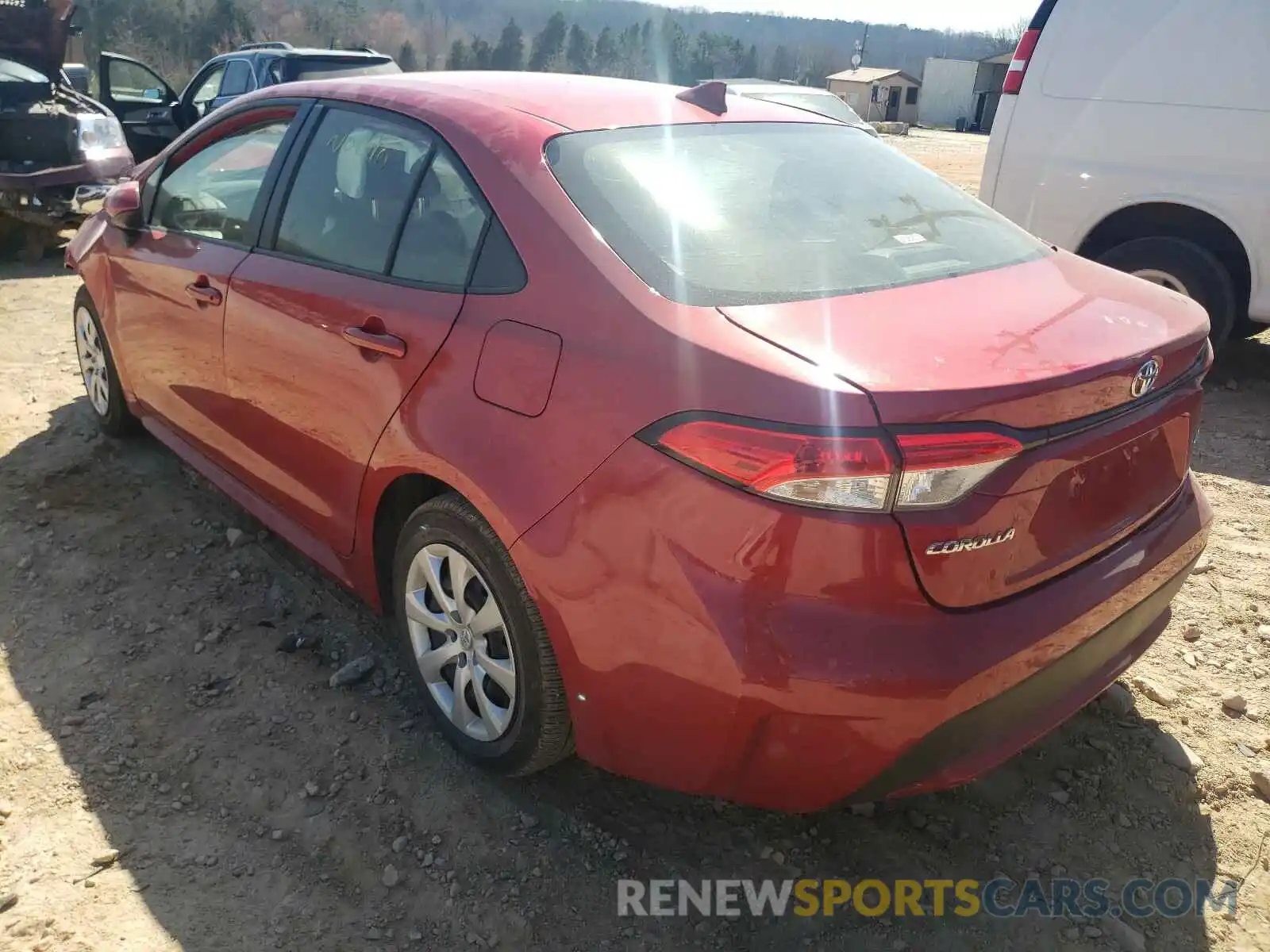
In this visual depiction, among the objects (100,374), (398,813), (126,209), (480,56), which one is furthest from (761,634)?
(480,56)

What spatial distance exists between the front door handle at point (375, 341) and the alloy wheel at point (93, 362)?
2.28m

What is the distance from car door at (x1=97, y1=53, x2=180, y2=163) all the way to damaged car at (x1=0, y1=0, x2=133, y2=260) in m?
1.07

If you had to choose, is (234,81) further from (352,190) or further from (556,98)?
(556,98)

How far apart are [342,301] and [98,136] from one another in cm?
734

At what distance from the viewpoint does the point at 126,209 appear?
12.2 ft

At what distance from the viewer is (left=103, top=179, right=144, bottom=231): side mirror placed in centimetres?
372

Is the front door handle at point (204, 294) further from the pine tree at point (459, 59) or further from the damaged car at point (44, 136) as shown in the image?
the pine tree at point (459, 59)

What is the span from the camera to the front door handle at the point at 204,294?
314 cm

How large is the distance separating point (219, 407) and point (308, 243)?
782 mm

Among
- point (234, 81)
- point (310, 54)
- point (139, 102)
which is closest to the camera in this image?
point (310, 54)

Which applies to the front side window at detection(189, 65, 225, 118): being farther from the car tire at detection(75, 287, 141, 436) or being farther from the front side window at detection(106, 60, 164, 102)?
the car tire at detection(75, 287, 141, 436)

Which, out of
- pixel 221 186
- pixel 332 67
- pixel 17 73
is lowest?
pixel 221 186

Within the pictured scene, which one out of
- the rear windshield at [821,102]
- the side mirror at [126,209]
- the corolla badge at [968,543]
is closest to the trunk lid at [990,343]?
the corolla badge at [968,543]

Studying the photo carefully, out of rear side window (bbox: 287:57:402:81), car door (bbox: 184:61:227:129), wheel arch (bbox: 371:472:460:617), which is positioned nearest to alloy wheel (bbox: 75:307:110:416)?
wheel arch (bbox: 371:472:460:617)
